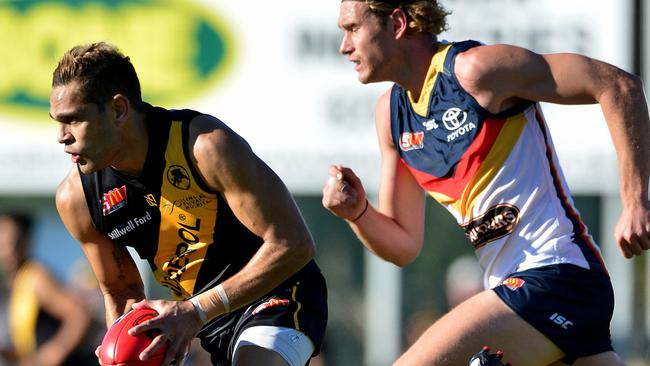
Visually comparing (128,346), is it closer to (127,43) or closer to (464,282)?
(464,282)

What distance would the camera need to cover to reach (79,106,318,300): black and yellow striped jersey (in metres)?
5.00

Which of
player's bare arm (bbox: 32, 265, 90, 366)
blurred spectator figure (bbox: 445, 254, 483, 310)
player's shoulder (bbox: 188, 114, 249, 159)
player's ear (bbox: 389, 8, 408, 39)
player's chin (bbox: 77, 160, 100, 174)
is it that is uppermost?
player's ear (bbox: 389, 8, 408, 39)

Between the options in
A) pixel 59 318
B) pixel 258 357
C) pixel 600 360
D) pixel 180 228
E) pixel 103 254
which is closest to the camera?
pixel 600 360

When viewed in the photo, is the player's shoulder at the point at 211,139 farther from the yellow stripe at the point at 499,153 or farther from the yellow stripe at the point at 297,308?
the yellow stripe at the point at 499,153

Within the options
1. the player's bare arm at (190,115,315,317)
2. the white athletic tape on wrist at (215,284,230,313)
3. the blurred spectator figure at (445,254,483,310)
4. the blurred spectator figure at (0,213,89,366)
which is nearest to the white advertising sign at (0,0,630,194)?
the blurred spectator figure at (445,254,483,310)

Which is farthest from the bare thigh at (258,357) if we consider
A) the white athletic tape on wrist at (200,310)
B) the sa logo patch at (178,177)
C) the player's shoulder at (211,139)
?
the player's shoulder at (211,139)

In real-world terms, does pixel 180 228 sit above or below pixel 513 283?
above

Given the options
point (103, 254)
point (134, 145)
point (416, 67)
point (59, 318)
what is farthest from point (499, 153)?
point (59, 318)

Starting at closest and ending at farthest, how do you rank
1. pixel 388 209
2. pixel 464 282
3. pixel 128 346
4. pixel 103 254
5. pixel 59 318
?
pixel 128 346 < pixel 103 254 < pixel 388 209 < pixel 59 318 < pixel 464 282

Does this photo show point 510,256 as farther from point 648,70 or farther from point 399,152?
point 648,70

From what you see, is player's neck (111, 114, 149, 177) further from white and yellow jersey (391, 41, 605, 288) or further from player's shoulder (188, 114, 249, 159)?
white and yellow jersey (391, 41, 605, 288)

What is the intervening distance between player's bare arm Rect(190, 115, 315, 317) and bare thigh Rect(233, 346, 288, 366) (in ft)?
0.78

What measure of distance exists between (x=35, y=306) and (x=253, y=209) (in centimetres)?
477

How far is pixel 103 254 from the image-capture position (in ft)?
17.7
